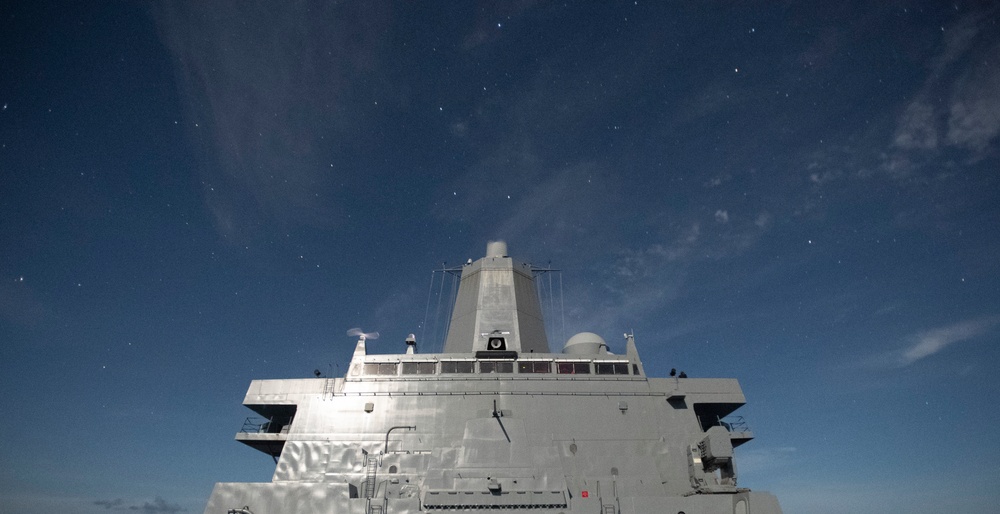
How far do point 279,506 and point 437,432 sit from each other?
546cm

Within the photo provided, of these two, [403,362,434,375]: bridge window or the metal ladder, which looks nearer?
the metal ladder

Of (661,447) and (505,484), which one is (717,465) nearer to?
(661,447)

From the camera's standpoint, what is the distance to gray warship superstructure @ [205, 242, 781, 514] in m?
15.4

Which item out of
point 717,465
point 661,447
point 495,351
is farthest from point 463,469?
point 717,465

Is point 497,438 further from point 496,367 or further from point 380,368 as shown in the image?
point 380,368

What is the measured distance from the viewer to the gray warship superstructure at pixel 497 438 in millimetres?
15398

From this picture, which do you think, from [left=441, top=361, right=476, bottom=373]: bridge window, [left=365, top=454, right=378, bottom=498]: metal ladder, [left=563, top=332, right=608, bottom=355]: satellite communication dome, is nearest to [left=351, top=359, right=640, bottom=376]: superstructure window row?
[left=441, top=361, right=476, bottom=373]: bridge window

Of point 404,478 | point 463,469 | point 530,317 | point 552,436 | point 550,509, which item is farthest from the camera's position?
point 530,317

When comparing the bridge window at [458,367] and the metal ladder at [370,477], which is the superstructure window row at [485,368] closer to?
the bridge window at [458,367]

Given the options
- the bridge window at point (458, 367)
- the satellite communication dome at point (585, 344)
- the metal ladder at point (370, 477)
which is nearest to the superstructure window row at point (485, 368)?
the bridge window at point (458, 367)

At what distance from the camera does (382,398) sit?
19.3m

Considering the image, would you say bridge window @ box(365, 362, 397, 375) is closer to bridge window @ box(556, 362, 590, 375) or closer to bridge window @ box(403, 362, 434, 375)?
bridge window @ box(403, 362, 434, 375)

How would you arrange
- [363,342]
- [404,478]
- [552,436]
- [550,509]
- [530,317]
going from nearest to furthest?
[550,509] < [404,478] < [552,436] < [363,342] < [530,317]

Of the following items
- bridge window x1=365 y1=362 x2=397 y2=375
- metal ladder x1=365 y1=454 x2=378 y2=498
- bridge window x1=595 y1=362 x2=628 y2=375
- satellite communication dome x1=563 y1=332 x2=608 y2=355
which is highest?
satellite communication dome x1=563 y1=332 x2=608 y2=355
